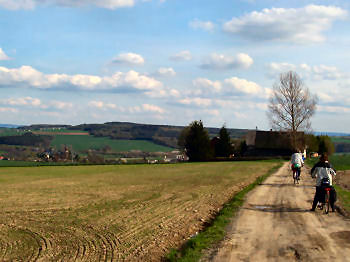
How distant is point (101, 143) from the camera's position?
347 feet

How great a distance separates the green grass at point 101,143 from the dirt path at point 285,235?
275 feet

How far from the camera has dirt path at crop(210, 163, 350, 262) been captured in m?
7.95

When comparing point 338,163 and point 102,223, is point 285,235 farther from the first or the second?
point 338,163

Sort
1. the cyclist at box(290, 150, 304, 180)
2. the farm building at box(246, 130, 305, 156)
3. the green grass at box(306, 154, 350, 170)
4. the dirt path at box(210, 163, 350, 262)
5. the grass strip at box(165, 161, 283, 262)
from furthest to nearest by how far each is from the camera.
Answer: the farm building at box(246, 130, 305, 156), the green grass at box(306, 154, 350, 170), the cyclist at box(290, 150, 304, 180), the grass strip at box(165, 161, 283, 262), the dirt path at box(210, 163, 350, 262)

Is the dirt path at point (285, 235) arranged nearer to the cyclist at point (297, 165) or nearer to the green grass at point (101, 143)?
the cyclist at point (297, 165)

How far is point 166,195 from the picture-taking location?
18.5 metres

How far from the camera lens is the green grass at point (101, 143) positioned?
99500mm

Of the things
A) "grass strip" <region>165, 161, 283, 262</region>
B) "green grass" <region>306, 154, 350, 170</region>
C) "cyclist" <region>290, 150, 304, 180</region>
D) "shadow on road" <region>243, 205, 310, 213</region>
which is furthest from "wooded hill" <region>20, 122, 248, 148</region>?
"grass strip" <region>165, 161, 283, 262</region>

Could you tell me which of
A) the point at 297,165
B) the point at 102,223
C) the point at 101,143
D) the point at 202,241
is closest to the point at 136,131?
the point at 101,143

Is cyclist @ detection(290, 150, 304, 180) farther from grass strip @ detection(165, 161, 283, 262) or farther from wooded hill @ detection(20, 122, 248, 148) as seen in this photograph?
wooded hill @ detection(20, 122, 248, 148)

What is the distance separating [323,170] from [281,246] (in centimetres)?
569

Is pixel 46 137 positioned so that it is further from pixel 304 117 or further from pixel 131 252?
pixel 131 252

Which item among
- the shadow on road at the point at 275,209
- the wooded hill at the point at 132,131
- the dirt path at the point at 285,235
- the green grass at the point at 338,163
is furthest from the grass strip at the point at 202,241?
the wooded hill at the point at 132,131

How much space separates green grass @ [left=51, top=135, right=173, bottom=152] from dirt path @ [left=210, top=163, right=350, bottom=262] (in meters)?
83.9
